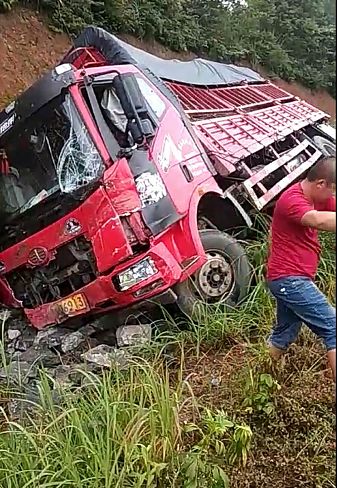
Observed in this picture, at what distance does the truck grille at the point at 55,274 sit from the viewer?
454 cm

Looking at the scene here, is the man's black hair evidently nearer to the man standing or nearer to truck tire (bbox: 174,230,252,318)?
the man standing

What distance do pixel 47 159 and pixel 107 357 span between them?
1478 millimetres

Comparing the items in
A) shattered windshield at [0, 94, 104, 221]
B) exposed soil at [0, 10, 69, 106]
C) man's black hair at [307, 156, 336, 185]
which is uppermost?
exposed soil at [0, 10, 69, 106]

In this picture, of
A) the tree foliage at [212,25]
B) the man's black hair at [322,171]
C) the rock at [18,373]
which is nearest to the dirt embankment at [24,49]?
the tree foliage at [212,25]

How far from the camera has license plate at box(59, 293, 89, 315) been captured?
4.58 m

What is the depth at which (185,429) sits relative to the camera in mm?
3225

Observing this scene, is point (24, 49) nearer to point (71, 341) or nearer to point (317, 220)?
point (71, 341)

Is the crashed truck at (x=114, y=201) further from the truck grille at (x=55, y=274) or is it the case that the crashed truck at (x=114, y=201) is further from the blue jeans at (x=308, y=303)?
the blue jeans at (x=308, y=303)

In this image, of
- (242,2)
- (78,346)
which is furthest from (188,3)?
(78,346)

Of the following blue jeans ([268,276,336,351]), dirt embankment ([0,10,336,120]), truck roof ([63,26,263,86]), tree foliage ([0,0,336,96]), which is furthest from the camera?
tree foliage ([0,0,336,96])

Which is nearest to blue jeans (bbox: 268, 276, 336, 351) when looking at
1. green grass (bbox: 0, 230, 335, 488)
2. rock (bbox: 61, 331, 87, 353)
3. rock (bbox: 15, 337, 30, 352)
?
green grass (bbox: 0, 230, 335, 488)

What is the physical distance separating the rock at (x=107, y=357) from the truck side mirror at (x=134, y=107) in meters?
1.41

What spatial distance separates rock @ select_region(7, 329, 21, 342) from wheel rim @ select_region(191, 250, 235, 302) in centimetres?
139

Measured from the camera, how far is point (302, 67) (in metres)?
12.4
